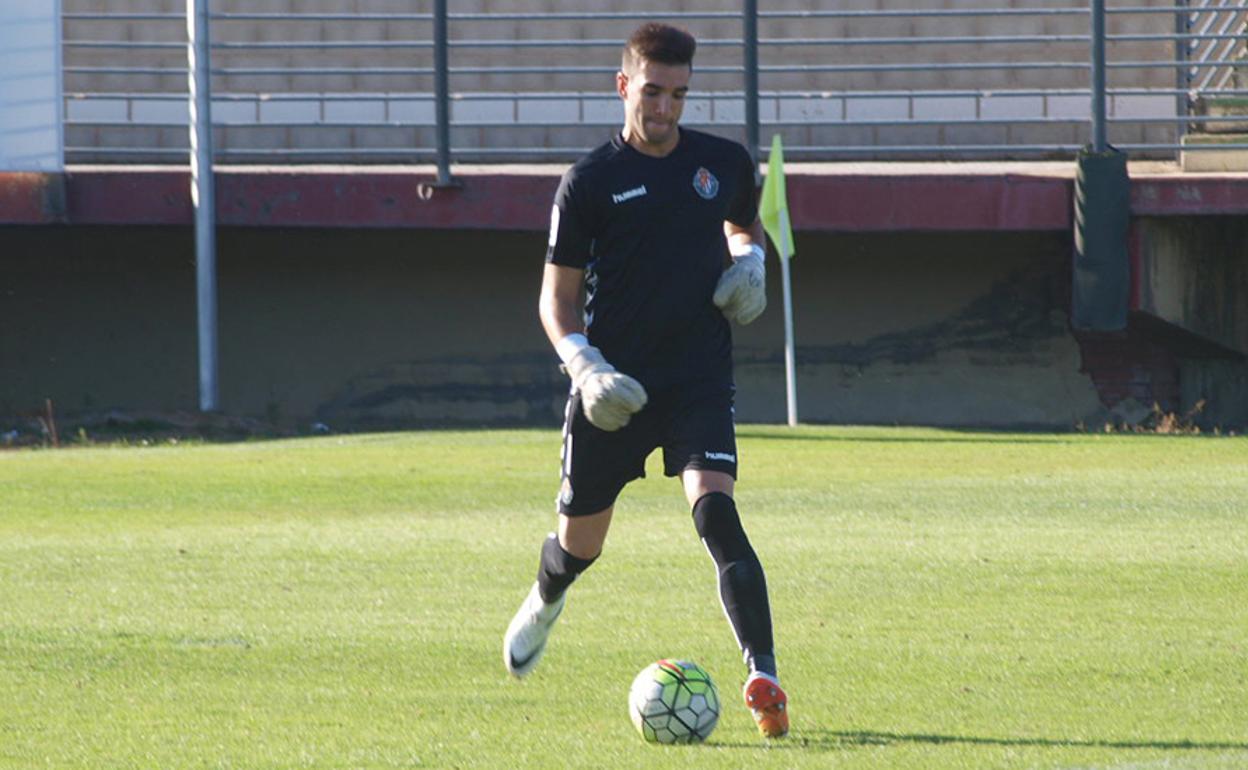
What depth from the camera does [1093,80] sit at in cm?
1858

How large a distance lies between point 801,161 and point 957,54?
82.6 inches

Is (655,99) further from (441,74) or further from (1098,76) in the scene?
(441,74)

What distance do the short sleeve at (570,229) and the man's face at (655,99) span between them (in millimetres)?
254

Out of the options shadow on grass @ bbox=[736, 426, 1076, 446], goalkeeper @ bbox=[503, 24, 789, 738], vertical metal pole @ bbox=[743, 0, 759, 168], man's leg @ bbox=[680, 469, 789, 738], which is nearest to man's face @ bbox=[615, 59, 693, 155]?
goalkeeper @ bbox=[503, 24, 789, 738]

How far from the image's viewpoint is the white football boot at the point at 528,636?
6.89 metres

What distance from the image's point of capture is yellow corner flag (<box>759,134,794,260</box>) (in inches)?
699

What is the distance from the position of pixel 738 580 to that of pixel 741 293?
915mm

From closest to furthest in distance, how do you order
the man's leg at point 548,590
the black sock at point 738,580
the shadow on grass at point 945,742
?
the shadow on grass at point 945,742 < the black sock at point 738,580 < the man's leg at point 548,590

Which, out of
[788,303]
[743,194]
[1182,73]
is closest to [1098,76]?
[1182,73]

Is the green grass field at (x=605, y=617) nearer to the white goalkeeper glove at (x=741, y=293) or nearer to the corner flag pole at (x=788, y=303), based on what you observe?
the white goalkeeper glove at (x=741, y=293)

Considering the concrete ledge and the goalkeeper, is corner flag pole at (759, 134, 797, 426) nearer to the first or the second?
the concrete ledge

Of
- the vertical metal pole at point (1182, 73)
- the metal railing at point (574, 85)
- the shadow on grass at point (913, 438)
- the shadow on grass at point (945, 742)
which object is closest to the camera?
the shadow on grass at point (945, 742)

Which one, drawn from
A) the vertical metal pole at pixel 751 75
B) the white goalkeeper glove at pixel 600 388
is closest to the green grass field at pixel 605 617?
the white goalkeeper glove at pixel 600 388

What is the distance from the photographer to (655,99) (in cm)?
634
